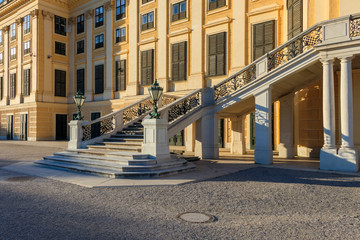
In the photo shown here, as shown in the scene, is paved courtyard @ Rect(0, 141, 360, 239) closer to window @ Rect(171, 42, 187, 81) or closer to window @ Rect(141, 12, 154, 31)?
window @ Rect(171, 42, 187, 81)

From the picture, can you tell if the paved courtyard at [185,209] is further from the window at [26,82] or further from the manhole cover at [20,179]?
the window at [26,82]

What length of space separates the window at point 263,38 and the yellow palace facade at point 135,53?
6 centimetres

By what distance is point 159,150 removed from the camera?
32.2 feet

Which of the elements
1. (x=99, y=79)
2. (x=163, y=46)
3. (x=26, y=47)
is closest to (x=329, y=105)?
(x=163, y=46)

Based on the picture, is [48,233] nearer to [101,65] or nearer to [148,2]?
[148,2]

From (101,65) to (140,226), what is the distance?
76.3 feet

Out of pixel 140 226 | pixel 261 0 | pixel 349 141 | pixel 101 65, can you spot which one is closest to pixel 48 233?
pixel 140 226

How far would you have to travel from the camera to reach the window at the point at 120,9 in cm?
2445

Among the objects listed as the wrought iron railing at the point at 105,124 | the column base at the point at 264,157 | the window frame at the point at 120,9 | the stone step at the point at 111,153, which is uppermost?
the window frame at the point at 120,9

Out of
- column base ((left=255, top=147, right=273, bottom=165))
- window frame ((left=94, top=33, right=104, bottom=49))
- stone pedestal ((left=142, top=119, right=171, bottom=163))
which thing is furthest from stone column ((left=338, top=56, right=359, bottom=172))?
window frame ((left=94, top=33, right=104, bottom=49))

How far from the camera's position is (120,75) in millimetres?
24141

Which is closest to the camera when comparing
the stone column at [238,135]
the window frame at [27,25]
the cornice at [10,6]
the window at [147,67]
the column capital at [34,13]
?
the stone column at [238,135]

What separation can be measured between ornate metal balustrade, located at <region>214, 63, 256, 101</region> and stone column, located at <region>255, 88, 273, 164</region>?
1.05 metres

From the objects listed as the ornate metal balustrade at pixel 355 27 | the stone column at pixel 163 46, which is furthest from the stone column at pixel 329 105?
the stone column at pixel 163 46
